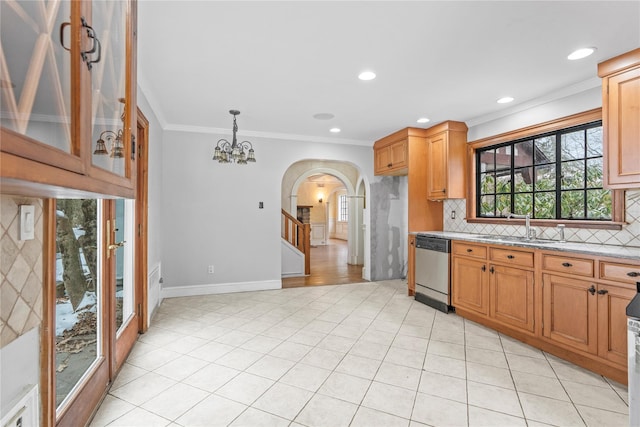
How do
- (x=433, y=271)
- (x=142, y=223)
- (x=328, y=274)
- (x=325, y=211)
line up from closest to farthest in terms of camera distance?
(x=142, y=223), (x=433, y=271), (x=328, y=274), (x=325, y=211)

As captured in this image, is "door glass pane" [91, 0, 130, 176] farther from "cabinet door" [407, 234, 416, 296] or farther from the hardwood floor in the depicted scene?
the hardwood floor

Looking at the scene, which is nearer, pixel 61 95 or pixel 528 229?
pixel 61 95

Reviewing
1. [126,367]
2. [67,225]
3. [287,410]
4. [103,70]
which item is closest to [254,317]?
[126,367]

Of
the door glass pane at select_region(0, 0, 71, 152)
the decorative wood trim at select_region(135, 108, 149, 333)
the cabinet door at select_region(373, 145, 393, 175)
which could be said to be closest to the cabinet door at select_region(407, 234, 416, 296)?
the cabinet door at select_region(373, 145, 393, 175)

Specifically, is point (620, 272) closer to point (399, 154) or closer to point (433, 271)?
point (433, 271)

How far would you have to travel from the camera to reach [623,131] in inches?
97.1

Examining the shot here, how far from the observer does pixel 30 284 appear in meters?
1.22

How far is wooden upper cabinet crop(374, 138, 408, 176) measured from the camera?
15.4 feet

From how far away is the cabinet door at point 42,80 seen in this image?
0.55m

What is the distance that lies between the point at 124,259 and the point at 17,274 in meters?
1.83

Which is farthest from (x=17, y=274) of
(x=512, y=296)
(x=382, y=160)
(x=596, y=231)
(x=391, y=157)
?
(x=382, y=160)

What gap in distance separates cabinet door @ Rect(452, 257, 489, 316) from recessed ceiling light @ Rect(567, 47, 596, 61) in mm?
1967

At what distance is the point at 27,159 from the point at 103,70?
551 millimetres

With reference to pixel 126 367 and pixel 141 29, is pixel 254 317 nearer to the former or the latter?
pixel 126 367
